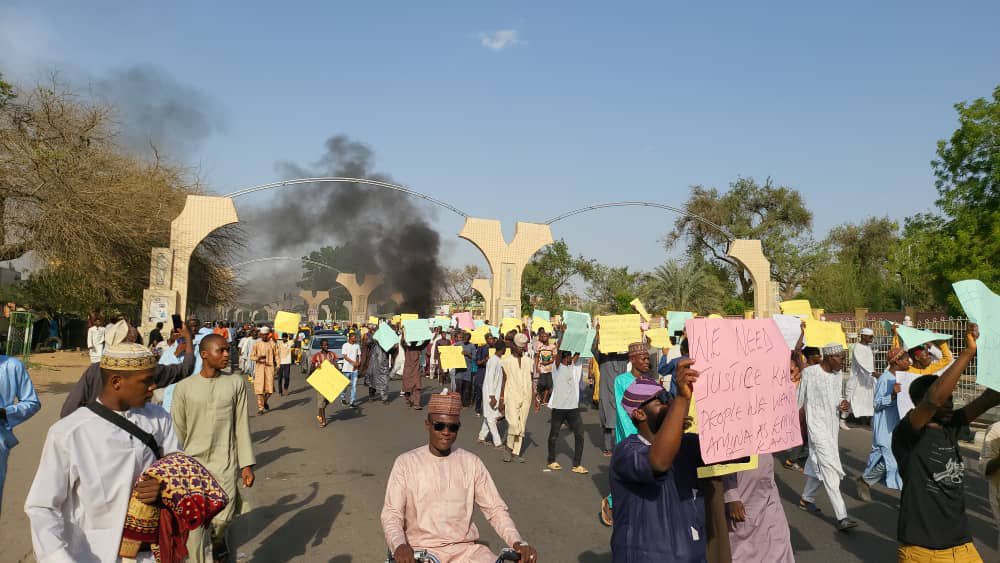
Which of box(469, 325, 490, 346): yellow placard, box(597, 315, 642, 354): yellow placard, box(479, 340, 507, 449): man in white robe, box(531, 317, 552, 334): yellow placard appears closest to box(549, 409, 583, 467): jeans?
box(597, 315, 642, 354): yellow placard

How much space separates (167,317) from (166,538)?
24527 mm

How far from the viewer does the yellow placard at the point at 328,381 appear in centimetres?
1230

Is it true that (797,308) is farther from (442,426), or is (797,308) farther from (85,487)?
(85,487)

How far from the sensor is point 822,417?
7.34 metres

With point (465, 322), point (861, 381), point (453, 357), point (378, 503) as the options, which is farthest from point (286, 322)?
point (861, 381)

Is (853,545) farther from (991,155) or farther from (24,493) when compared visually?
(991,155)

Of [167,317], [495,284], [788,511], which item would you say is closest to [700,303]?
[495,284]

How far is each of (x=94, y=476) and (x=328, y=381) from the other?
9.59 meters

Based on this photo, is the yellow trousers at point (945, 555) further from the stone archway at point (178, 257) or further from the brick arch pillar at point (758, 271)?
the brick arch pillar at point (758, 271)

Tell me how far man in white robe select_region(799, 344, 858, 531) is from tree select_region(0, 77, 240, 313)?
17.3m

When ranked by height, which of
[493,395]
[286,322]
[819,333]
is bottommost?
[493,395]

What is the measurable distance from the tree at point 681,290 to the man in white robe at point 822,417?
124ft

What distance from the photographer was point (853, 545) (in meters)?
6.31

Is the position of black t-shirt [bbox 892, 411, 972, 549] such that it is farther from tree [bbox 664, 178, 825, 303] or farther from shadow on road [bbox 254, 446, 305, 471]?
tree [bbox 664, 178, 825, 303]
